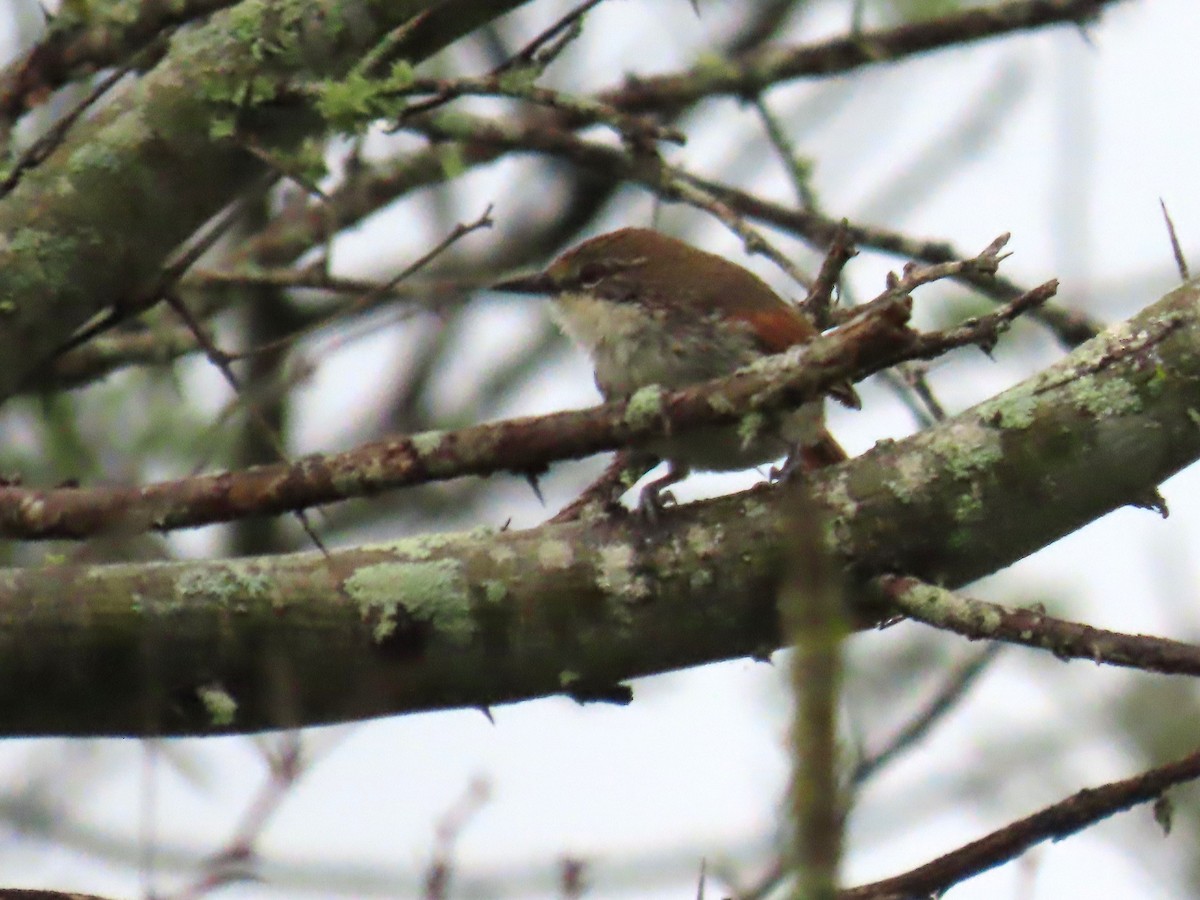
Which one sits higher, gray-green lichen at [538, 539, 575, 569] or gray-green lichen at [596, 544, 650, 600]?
gray-green lichen at [538, 539, 575, 569]

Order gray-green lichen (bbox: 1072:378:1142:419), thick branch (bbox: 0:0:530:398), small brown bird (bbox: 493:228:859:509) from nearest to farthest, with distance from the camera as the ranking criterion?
gray-green lichen (bbox: 1072:378:1142:419) < small brown bird (bbox: 493:228:859:509) < thick branch (bbox: 0:0:530:398)

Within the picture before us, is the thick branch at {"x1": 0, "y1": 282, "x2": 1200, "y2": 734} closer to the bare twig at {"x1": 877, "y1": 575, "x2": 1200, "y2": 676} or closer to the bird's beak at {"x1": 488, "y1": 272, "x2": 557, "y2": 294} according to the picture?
the bare twig at {"x1": 877, "y1": 575, "x2": 1200, "y2": 676}

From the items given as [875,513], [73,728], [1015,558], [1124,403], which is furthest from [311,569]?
[1124,403]

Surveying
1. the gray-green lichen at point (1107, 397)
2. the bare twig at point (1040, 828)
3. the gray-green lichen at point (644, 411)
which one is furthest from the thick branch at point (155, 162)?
the bare twig at point (1040, 828)

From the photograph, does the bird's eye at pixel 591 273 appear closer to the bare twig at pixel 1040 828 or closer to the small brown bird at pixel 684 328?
the small brown bird at pixel 684 328

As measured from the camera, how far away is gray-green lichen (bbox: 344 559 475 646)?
2.86 meters

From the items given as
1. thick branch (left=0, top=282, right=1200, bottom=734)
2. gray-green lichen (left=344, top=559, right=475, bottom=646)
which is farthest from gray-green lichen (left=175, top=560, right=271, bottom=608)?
gray-green lichen (left=344, top=559, right=475, bottom=646)

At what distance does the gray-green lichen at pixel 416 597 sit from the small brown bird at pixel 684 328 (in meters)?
0.84

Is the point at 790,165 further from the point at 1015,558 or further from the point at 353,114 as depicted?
the point at 1015,558

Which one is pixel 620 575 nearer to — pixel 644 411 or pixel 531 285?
pixel 644 411

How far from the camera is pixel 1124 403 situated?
292 cm

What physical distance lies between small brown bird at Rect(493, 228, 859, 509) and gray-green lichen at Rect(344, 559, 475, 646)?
0.84 m

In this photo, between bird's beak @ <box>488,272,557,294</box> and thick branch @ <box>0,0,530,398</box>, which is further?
bird's beak @ <box>488,272,557,294</box>

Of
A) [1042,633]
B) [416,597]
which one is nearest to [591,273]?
[416,597]
